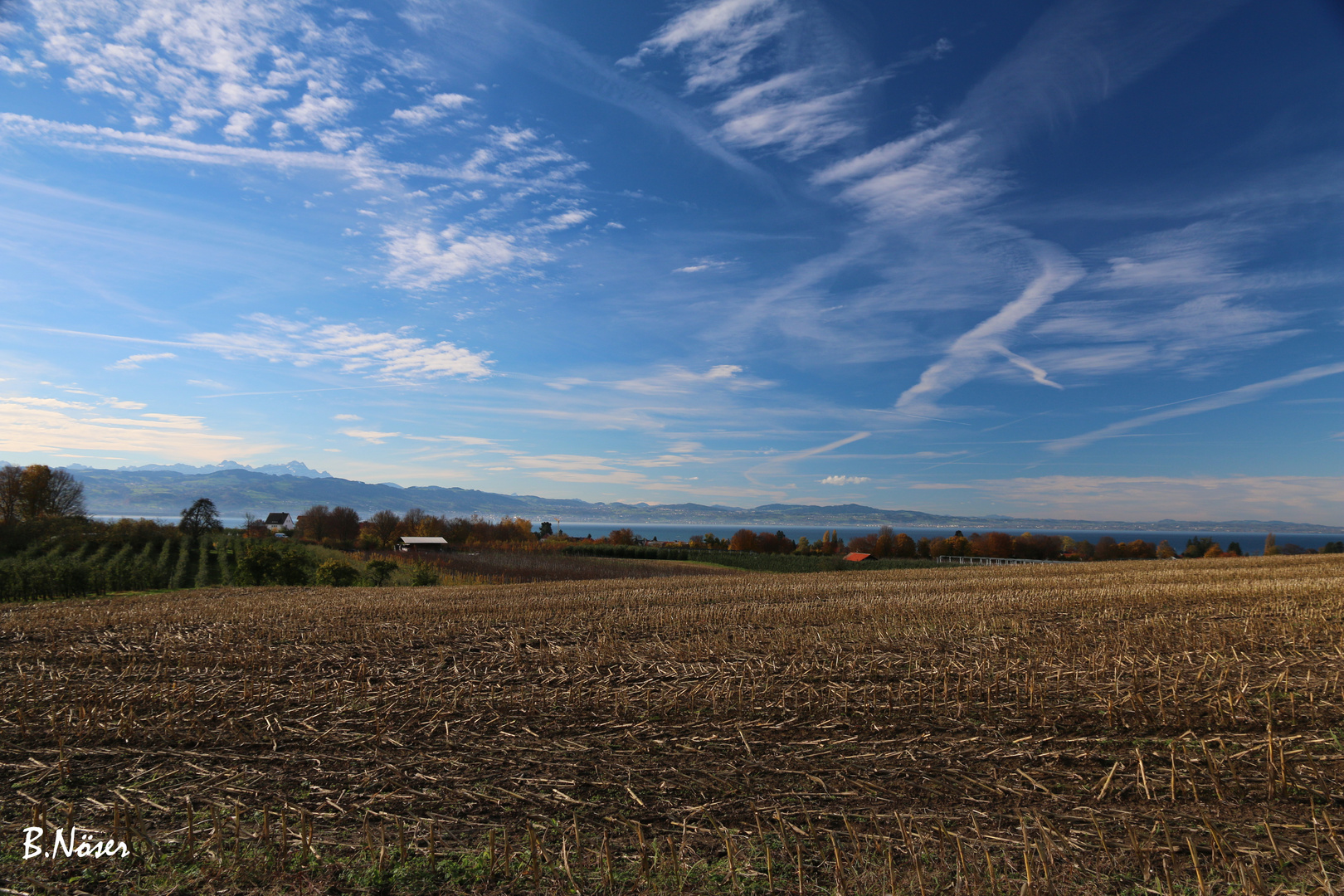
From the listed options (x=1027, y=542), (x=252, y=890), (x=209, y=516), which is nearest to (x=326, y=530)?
(x=209, y=516)

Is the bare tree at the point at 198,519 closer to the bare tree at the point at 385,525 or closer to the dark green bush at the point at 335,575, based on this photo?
the bare tree at the point at 385,525

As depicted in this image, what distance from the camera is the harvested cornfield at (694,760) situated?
207 inches

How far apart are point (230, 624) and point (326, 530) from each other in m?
107

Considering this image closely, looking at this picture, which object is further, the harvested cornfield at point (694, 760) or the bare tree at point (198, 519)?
the bare tree at point (198, 519)

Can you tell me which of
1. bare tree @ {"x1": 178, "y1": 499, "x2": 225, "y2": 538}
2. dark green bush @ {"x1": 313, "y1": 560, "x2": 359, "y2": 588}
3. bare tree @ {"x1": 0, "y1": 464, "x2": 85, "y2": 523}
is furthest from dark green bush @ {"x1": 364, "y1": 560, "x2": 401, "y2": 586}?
bare tree @ {"x1": 0, "y1": 464, "x2": 85, "y2": 523}

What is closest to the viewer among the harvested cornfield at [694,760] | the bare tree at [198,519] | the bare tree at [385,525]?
the harvested cornfield at [694,760]

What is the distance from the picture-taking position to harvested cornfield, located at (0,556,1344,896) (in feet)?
17.2

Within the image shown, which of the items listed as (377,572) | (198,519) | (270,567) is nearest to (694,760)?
(377,572)

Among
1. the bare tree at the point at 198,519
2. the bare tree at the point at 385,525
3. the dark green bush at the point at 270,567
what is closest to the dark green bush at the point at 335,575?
the dark green bush at the point at 270,567

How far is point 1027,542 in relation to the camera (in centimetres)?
9906

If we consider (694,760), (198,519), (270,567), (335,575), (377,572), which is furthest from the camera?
(198,519)

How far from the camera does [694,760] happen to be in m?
7.48

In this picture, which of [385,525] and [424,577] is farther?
[385,525]

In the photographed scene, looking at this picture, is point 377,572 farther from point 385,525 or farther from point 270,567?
point 385,525
